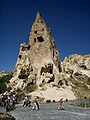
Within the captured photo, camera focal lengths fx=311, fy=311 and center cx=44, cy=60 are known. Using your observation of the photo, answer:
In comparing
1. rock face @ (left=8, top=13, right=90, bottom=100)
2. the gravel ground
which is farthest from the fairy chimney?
the gravel ground

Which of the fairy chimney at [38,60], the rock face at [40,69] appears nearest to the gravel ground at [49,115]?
the rock face at [40,69]

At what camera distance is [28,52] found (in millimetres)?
65375

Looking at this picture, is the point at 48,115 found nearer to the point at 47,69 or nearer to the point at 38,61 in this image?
the point at 47,69

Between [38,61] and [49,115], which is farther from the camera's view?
[38,61]

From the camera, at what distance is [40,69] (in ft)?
200

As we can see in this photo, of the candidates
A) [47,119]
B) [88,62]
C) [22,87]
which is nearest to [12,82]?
[22,87]

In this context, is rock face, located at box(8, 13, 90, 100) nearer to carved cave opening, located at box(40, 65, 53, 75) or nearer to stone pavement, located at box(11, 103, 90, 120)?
carved cave opening, located at box(40, 65, 53, 75)

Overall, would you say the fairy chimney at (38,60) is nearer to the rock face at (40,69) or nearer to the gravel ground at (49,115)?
the rock face at (40,69)

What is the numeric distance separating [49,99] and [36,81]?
22.2 feet

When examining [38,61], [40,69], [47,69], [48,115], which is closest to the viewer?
[48,115]

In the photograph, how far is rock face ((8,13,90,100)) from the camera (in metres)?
56.4

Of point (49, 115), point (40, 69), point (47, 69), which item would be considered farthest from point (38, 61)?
point (49, 115)

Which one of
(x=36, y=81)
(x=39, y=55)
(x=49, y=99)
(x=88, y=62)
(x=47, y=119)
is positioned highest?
(x=88, y=62)

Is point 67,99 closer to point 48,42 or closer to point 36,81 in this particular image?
point 36,81
